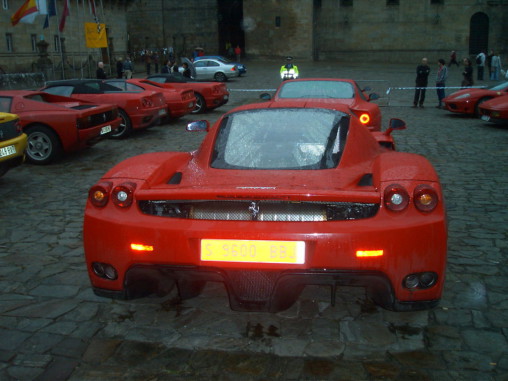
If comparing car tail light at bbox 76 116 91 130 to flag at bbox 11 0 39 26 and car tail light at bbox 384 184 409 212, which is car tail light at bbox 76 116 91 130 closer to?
car tail light at bbox 384 184 409 212

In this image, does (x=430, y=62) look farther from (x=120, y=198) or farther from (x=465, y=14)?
(x=120, y=198)

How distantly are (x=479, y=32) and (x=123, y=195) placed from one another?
169ft

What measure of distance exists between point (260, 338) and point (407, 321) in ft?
3.15

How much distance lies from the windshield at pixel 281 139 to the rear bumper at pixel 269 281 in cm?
94

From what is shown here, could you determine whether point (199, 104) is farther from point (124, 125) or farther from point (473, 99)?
point (473, 99)

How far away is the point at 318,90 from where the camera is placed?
34.7 ft

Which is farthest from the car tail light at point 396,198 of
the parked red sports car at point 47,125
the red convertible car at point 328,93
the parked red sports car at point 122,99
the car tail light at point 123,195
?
the parked red sports car at point 122,99

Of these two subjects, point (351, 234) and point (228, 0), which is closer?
point (351, 234)

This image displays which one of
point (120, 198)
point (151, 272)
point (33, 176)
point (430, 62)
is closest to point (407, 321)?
point (151, 272)

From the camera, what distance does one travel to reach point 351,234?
308 cm

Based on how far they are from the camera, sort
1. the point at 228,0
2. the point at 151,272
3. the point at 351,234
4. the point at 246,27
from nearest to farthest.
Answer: the point at 351,234
the point at 151,272
the point at 246,27
the point at 228,0

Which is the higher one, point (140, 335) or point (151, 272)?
point (151, 272)

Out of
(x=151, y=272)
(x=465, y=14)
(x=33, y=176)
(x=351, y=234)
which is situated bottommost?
(x=33, y=176)

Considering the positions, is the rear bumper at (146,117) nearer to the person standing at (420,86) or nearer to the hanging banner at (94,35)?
the person standing at (420,86)
